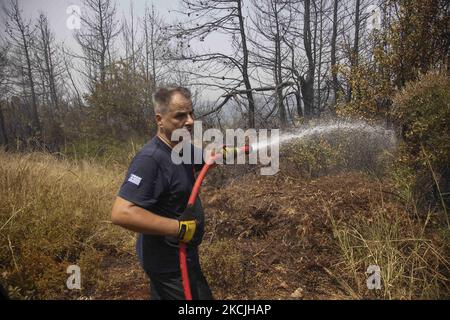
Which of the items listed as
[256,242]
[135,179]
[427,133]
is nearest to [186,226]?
[135,179]

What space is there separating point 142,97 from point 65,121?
7.19 meters

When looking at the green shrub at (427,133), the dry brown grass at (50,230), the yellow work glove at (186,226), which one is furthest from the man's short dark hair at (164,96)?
the green shrub at (427,133)

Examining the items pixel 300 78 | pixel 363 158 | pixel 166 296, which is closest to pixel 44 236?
pixel 166 296

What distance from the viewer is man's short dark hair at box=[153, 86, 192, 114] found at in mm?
2338

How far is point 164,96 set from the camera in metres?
2.35

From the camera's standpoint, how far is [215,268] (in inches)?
151

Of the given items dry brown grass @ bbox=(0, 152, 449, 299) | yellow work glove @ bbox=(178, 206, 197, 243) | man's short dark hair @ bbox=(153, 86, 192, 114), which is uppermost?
man's short dark hair @ bbox=(153, 86, 192, 114)

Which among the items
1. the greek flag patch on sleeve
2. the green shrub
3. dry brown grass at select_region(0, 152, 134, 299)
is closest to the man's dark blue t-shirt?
the greek flag patch on sleeve

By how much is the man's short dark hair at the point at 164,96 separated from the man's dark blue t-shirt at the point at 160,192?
0.22m

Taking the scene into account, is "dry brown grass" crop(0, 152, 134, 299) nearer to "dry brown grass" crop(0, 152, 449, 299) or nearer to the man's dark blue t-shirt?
"dry brown grass" crop(0, 152, 449, 299)

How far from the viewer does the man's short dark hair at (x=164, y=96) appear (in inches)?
92.1

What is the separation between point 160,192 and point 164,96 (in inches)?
25.6

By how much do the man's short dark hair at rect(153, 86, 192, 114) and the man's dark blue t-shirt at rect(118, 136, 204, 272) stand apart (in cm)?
22

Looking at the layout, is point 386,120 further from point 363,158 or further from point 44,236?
point 44,236
